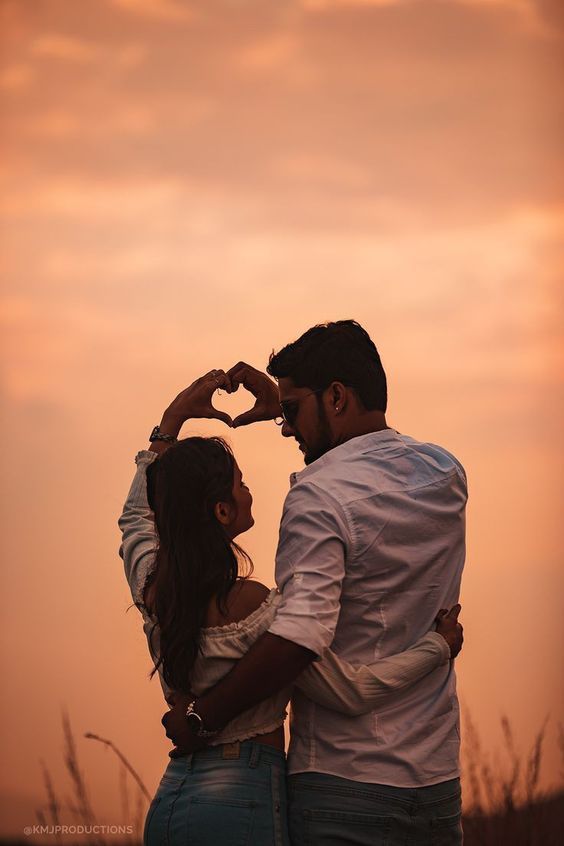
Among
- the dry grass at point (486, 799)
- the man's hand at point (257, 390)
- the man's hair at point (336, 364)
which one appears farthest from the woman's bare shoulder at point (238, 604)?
the dry grass at point (486, 799)

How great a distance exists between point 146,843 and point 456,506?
78 cm

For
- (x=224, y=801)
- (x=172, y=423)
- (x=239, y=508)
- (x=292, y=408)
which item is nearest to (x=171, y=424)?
(x=172, y=423)

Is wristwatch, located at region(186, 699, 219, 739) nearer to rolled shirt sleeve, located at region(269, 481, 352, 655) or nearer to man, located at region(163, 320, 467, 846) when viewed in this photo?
man, located at region(163, 320, 467, 846)

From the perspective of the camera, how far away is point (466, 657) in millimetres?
4266

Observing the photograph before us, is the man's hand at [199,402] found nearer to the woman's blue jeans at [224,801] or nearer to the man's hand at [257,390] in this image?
the man's hand at [257,390]

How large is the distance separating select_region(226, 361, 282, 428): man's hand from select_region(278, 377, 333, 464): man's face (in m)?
0.29

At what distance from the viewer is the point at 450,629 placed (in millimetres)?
1868

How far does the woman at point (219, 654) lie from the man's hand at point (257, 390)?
0.47 m

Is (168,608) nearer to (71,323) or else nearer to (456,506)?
(456,506)

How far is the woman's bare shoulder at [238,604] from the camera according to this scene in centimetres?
178

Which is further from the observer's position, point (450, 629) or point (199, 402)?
point (199, 402)

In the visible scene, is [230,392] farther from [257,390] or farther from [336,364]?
[336,364]

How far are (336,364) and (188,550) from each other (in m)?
0.47

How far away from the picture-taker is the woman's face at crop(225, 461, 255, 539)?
1847 millimetres
